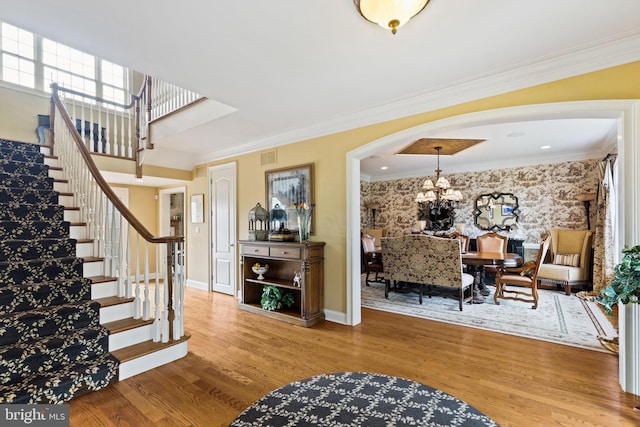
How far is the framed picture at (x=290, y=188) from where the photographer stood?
164 inches

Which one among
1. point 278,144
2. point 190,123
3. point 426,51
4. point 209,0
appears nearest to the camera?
point 209,0

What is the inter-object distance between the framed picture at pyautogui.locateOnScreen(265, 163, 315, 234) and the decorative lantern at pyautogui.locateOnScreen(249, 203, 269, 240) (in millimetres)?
268

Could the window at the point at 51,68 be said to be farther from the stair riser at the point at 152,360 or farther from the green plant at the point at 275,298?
the stair riser at the point at 152,360

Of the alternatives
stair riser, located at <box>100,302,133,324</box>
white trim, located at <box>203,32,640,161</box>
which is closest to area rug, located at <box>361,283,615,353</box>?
white trim, located at <box>203,32,640,161</box>

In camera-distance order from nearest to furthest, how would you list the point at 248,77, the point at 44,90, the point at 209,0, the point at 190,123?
the point at 209,0 → the point at 248,77 → the point at 190,123 → the point at 44,90

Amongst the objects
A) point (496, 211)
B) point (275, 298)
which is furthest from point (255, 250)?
point (496, 211)

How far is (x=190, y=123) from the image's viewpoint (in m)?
4.13

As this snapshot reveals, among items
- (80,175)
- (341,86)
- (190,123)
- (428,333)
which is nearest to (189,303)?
(80,175)

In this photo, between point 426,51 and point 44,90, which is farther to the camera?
point 44,90

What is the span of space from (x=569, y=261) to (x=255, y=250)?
589 cm

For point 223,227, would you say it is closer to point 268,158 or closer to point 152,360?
point 268,158

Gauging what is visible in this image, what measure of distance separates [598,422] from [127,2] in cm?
409

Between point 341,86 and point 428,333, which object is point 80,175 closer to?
point 341,86

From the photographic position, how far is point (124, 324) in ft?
8.77
